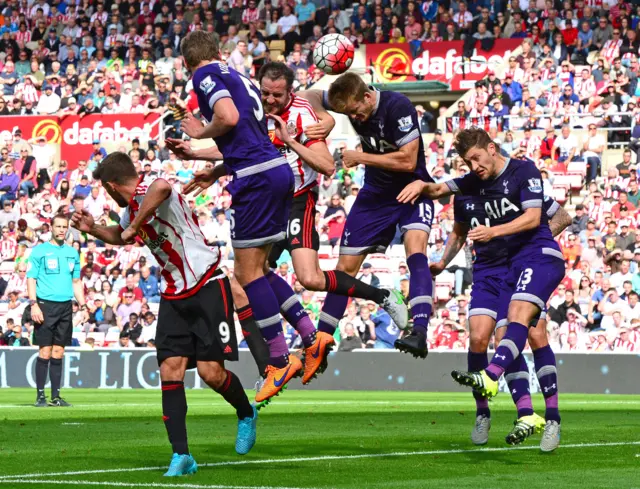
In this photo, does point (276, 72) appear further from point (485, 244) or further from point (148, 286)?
point (148, 286)

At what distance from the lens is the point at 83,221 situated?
27.7ft

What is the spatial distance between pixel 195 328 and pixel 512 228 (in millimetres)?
2867

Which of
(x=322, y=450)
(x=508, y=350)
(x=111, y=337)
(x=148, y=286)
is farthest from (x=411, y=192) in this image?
(x=148, y=286)

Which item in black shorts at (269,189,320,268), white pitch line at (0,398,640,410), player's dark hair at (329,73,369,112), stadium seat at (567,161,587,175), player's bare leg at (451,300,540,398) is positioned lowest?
white pitch line at (0,398,640,410)

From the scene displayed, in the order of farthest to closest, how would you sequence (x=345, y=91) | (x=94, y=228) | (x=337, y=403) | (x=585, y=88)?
(x=585, y=88) → (x=337, y=403) → (x=345, y=91) → (x=94, y=228)

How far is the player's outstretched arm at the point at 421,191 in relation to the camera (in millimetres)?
10070

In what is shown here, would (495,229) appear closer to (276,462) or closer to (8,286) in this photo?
(276,462)

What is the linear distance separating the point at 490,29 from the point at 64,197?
10.9 meters

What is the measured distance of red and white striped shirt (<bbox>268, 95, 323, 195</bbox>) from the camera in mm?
10354

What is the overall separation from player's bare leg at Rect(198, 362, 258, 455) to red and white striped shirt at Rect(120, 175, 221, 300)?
1.75ft

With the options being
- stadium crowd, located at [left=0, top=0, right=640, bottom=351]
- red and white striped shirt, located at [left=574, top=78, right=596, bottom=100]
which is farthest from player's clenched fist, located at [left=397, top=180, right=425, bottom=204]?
red and white striped shirt, located at [left=574, top=78, right=596, bottom=100]

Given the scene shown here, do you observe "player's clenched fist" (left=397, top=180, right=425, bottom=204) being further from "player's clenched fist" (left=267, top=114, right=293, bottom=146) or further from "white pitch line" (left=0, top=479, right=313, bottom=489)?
"white pitch line" (left=0, top=479, right=313, bottom=489)

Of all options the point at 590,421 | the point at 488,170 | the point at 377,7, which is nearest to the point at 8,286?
the point at 377,7

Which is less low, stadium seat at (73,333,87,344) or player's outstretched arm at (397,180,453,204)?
player's outstretched arm at (397,180,453,204)
